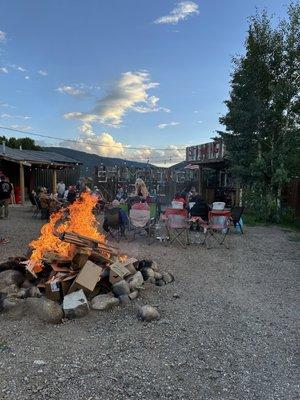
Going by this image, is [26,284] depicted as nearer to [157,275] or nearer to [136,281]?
[136,281]

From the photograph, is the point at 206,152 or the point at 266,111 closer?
the point at 266,111

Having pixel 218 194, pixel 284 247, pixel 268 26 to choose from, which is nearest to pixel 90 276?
pixel 284 247

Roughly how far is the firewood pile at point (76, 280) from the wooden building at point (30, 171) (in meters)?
13.8

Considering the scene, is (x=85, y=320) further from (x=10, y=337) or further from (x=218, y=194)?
(x=218, y=194)

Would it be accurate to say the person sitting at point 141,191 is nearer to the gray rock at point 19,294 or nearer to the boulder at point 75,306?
the gray rock at point 19,294

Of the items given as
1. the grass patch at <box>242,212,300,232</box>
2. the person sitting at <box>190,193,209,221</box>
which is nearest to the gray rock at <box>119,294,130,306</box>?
the person sitting at <box>190,193,209,221</box>

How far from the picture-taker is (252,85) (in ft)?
50.2

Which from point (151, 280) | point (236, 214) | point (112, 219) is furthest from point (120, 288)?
point (236, 214)

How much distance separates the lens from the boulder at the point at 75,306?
4.68m

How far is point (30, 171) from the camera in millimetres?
23359

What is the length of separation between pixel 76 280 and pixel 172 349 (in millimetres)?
1658

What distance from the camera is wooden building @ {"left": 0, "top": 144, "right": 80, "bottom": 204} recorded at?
752 inches

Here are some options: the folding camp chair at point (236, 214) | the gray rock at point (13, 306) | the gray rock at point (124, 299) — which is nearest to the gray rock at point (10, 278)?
the gray rock at point (13, 306)

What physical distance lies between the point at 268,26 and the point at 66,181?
1623cm
